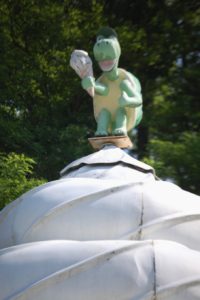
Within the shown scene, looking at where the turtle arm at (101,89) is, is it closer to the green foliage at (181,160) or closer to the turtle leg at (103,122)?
the turtle leg at (103,122)

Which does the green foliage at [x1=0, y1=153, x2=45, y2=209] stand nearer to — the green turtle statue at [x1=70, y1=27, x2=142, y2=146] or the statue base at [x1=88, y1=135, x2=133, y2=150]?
the green turtle statue at [x1=70, y1=27, x2=142, y2=146]

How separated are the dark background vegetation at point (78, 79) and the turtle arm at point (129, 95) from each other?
15.9 ft

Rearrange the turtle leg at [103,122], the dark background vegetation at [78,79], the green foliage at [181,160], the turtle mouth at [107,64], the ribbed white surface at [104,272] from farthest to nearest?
the green foliage at [181,160] < the dark background vegetation at [78,79] < the turtle mouth at [107,64] < the turtle leg at [103,122] < the ribbed white surface at [104,272]

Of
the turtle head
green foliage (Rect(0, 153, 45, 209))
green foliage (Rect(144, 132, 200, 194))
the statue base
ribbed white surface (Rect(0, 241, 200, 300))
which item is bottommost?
green foliage (Rect(144, 132, 200, 194))

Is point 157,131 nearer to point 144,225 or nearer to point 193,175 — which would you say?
point 193,175

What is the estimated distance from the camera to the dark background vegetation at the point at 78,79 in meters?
13.1

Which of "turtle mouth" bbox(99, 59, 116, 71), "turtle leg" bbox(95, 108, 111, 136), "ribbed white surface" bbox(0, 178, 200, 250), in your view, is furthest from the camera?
"turtle mouth" bbox(99, 59, 116, 71)

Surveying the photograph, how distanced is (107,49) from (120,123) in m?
0.62

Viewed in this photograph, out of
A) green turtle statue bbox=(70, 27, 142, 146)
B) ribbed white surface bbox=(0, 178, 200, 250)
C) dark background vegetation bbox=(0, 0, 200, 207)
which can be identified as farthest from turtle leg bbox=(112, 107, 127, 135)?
dark background vegetation bbox=(0, 0, 200, 207)

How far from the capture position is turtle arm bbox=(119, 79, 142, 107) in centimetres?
667

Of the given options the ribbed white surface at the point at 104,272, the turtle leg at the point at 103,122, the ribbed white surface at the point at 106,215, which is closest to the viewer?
the ribbed white surface at the point at 104,272

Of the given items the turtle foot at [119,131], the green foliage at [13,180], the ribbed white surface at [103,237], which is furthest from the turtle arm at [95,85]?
the green foliage at [13,180]

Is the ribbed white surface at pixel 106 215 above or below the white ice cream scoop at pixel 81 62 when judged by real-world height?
below

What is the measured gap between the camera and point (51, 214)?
5.39 metres
